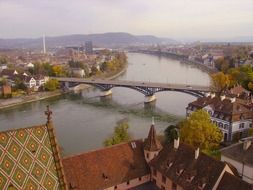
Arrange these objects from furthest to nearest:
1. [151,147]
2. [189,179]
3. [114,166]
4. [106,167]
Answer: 1. [151,147]
2. [114,166]
3. [106,167]
4. [189,179]

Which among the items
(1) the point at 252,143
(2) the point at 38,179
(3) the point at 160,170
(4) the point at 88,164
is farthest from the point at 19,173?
Result: (1) the point at 252,143

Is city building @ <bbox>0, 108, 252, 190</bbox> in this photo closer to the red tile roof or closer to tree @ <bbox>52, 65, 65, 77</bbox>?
the red tile roof

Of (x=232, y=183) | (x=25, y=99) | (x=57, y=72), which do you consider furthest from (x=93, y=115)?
(x=57, y=72)

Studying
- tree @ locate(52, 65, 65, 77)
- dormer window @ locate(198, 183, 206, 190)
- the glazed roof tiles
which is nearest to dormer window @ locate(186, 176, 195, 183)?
the glazed roof tiles

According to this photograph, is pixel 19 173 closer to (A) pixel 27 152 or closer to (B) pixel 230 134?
(A) pixel 27 152

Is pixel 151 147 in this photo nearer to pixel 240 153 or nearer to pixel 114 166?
pixel 114 166

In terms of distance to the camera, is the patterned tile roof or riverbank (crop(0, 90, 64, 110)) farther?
riverbank (crop(0, 90, 64, 110))

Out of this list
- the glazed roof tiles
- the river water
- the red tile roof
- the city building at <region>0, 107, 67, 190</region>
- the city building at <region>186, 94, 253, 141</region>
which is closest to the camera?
the city building at <region>0, 107, 67, 190</region>

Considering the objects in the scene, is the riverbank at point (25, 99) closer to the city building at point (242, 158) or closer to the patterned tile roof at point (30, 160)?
the city building at point (242, 158)
